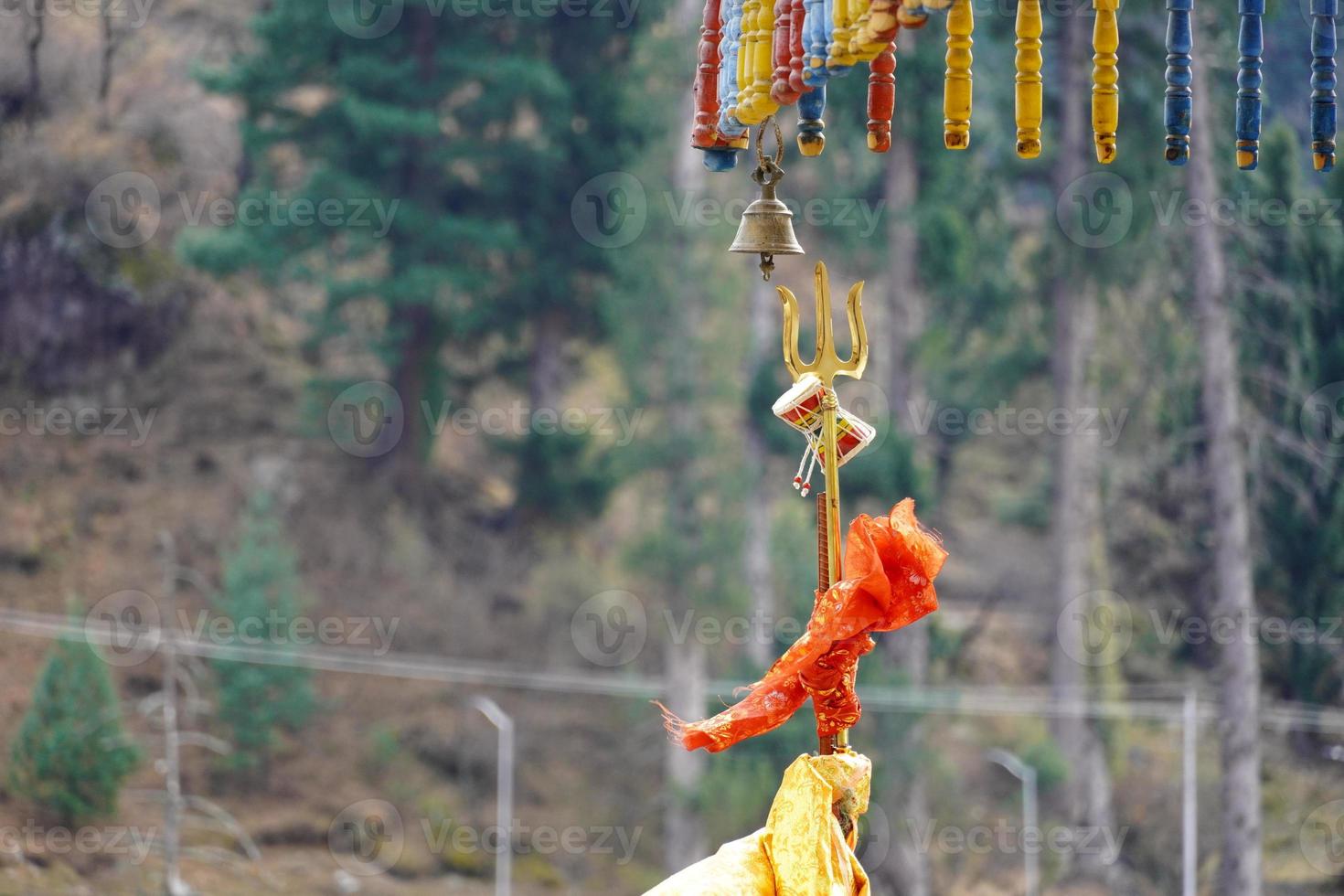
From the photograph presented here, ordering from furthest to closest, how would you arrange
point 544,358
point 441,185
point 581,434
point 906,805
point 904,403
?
point 544,358
point 441,185
point 581,434
point 904,403
point 906,805

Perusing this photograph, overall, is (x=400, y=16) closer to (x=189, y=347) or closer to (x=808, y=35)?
(x=189, y=347)

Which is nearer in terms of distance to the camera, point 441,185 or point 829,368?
point 829,368

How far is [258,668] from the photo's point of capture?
22031 millimetres

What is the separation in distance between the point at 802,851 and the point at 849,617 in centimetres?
72

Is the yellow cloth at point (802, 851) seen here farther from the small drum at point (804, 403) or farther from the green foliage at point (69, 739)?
the green foliage at point (69, 739)

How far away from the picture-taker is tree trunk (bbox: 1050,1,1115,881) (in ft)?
78.7

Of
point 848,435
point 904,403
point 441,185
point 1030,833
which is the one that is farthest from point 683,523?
point 848,435

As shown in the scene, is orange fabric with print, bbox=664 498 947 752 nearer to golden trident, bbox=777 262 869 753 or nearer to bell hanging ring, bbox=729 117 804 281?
→ golden trident, bbox=777 262 869 753

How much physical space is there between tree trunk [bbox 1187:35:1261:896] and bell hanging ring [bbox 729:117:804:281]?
13.6m

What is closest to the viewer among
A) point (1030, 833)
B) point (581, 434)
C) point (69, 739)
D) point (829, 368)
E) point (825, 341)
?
point (825, 341)

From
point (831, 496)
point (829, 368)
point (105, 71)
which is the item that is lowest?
point (831, 496)

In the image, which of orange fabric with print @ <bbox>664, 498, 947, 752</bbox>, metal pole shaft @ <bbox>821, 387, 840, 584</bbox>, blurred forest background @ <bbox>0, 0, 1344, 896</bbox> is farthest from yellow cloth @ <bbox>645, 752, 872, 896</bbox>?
blurred forest background @ <bbox>0, 0, 1344, 896</bbox>

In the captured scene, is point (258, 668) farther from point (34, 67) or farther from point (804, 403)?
point (804, 403)

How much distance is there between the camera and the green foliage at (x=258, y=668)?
21891 mm
